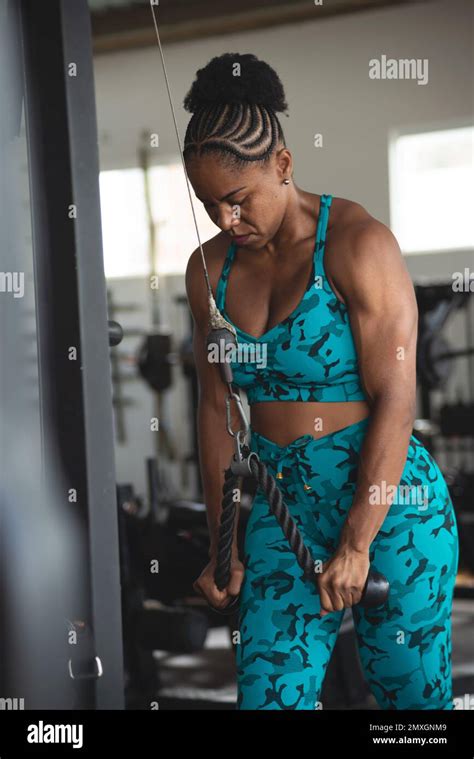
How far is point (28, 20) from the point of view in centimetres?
157

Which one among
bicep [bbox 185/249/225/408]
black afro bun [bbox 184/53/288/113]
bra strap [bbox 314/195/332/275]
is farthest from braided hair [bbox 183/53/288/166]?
bicep [bbox 185/249/225/408]

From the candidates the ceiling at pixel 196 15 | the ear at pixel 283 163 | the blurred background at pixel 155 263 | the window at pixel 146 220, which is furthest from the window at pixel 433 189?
the ear at pixel 283 163

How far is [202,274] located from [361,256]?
1.03 feet

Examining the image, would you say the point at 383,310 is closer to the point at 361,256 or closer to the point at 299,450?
the point at 361,256

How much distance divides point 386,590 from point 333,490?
178mm

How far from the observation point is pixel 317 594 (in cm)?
146

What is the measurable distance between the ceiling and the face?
4.73 metres

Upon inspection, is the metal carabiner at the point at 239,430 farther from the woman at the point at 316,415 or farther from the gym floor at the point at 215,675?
the gym floor at the point at 215,675

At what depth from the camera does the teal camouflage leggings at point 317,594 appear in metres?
1.44

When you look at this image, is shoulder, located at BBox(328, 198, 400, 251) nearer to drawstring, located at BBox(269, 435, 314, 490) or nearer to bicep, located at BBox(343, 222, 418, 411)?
bicep, located at BBox(343, 222, 418, 411)

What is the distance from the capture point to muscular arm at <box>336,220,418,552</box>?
4.54 ft

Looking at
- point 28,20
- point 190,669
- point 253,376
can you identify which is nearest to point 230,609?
point 253,376
